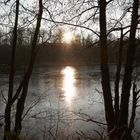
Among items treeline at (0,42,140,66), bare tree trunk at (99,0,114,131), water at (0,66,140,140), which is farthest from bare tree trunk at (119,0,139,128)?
treeline at (0,42,140,66)

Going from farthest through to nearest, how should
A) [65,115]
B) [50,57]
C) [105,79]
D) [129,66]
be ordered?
[50,57], [65,115], [105,79], [129,66]

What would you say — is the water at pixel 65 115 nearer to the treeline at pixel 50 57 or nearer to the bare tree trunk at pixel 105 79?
the bare tree trunk at pixel 105 79

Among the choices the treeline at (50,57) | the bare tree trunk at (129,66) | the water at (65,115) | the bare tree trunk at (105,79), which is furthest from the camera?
the treeline at (50,57)

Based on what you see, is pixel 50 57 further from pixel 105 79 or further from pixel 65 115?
pixel 105 79

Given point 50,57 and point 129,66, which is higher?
point 50,57

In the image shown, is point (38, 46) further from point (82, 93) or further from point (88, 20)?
point (82, 93)

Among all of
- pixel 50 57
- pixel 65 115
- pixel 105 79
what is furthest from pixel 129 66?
pixel 50 57

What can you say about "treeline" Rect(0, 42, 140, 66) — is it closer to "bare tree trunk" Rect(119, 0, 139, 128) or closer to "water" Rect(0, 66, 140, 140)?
"water" Rect(0, 66, 140, 140)

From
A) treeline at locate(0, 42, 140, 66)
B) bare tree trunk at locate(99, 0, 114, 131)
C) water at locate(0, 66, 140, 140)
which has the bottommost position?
water at locate(0, 66, 140, 140)

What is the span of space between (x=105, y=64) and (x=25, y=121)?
5549mm

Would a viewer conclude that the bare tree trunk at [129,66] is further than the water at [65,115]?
No

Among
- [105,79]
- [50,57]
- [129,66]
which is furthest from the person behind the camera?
[50,57]

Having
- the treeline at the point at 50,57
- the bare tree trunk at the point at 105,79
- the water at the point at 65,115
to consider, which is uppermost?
the treeline at the point at 50,57

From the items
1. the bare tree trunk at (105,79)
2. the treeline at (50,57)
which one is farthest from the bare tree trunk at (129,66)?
the treeline at (50,57)
